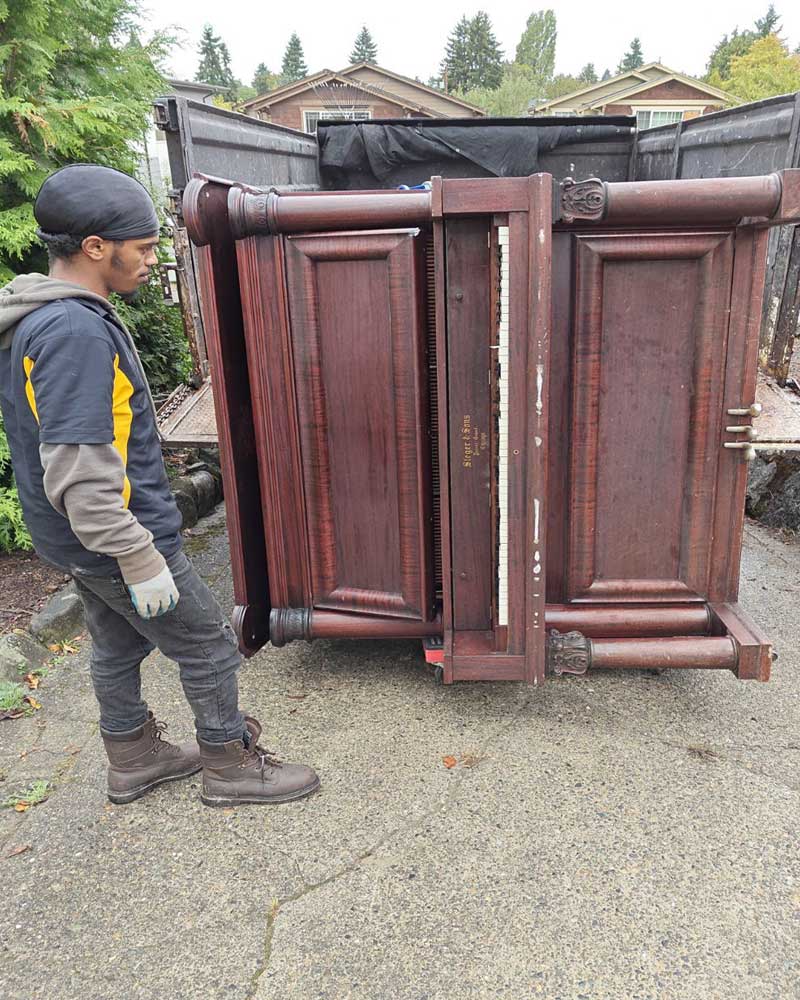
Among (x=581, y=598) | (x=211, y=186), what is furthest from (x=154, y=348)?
(x=581, y=598)

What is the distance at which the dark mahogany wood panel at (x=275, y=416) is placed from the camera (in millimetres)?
2633

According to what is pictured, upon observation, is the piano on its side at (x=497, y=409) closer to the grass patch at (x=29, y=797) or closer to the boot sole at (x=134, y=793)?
the boot sole at (x=134, y=793)

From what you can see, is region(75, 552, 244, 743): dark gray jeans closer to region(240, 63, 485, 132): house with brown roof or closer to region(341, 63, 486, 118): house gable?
region(240, 63, 485, 132): house with brown roof

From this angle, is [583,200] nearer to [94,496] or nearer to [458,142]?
[94,496]

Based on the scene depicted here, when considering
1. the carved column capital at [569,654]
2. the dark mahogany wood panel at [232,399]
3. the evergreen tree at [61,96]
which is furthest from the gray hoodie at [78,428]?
the evergreen tree at [61,96]

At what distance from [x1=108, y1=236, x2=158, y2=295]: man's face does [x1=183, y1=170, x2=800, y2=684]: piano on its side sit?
53 centimetres

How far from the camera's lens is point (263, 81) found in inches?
2657

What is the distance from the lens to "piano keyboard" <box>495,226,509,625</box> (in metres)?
2.28

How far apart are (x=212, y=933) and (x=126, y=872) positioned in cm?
37

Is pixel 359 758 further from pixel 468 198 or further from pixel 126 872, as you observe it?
pixel 468 198

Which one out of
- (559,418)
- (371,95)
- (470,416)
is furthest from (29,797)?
(371,95)

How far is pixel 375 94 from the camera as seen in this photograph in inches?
835

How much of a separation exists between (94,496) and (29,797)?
1265 millimetres

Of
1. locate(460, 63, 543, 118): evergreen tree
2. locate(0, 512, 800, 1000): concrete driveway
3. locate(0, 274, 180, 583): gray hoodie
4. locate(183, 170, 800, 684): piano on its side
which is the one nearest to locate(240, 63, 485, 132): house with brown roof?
locate(460, 63, 543, 118): evergreen tree
